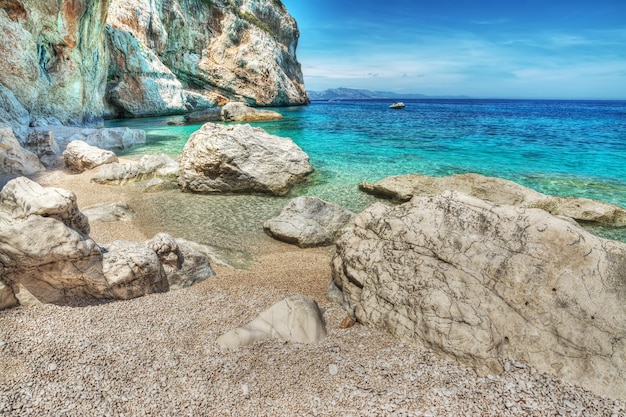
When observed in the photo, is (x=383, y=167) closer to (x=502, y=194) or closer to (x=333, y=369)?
(x=502, y=194)

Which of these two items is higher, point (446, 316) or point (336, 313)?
point (446, 316)

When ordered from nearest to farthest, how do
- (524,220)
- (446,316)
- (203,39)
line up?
(446,316) → (524,220) → (203,39)

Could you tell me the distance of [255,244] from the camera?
798 centimetres

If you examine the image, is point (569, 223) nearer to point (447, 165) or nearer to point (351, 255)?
point (351, 255)

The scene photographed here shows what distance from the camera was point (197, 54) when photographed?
52000mm

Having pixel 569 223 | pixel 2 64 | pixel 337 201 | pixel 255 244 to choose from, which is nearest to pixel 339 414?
pixel 569 223

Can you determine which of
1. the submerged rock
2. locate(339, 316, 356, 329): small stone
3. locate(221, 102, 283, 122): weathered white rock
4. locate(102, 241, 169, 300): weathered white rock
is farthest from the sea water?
locate(221, 102, 283, 122): weathered white rock

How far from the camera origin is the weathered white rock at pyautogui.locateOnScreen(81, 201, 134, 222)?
8352 mm

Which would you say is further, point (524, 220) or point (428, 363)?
point (524, 220)

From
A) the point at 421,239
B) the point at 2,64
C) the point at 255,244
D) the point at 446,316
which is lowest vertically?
the point at 255,244

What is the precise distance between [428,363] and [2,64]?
21744mm

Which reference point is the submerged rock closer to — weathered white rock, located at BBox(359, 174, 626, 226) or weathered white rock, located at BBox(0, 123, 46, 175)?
weathered white rock, located at BBox(0, 123, 46, 175)

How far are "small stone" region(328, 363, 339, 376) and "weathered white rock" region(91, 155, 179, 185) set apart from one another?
10831mm

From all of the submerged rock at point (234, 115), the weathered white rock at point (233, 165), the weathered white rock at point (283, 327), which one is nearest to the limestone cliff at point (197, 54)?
the submerged rock at point (234, 115)
